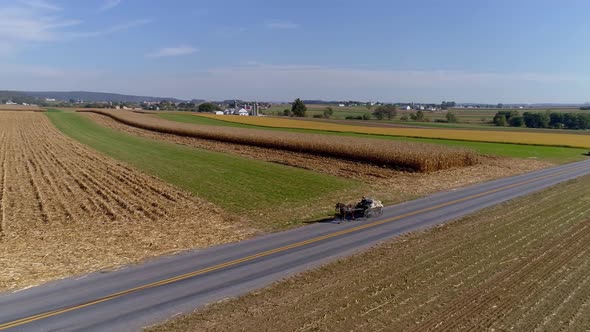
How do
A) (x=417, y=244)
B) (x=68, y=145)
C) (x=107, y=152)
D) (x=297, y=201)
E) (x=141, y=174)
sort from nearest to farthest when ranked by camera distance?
(x=417, y=244) < (x=297, y=201) < (x=141, y=174) < (x=107, y=152) < (x=68, y=145)

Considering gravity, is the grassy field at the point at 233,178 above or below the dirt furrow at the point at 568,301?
below

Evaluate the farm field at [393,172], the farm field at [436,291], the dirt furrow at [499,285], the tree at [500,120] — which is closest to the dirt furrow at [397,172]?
the farm field at [393,172]

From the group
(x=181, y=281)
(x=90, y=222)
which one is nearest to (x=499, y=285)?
(x=181, y=281)

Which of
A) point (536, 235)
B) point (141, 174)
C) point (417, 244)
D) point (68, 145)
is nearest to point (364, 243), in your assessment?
point (417, 244)

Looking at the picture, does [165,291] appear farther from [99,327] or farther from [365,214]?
[365,214]

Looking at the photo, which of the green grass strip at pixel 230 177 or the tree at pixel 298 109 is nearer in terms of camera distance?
the green grass strip at pixel 230 177

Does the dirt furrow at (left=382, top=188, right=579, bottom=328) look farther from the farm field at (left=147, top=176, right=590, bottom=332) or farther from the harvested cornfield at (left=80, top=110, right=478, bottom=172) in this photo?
the harvested cornfield at (left=80, top=110, right=478, bottom=172)

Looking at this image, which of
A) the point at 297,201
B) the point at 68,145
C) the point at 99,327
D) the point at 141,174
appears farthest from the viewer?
the point at 68,145

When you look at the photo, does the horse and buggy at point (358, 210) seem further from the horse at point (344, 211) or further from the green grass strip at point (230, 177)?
the green grass strip at point (230, 177)
